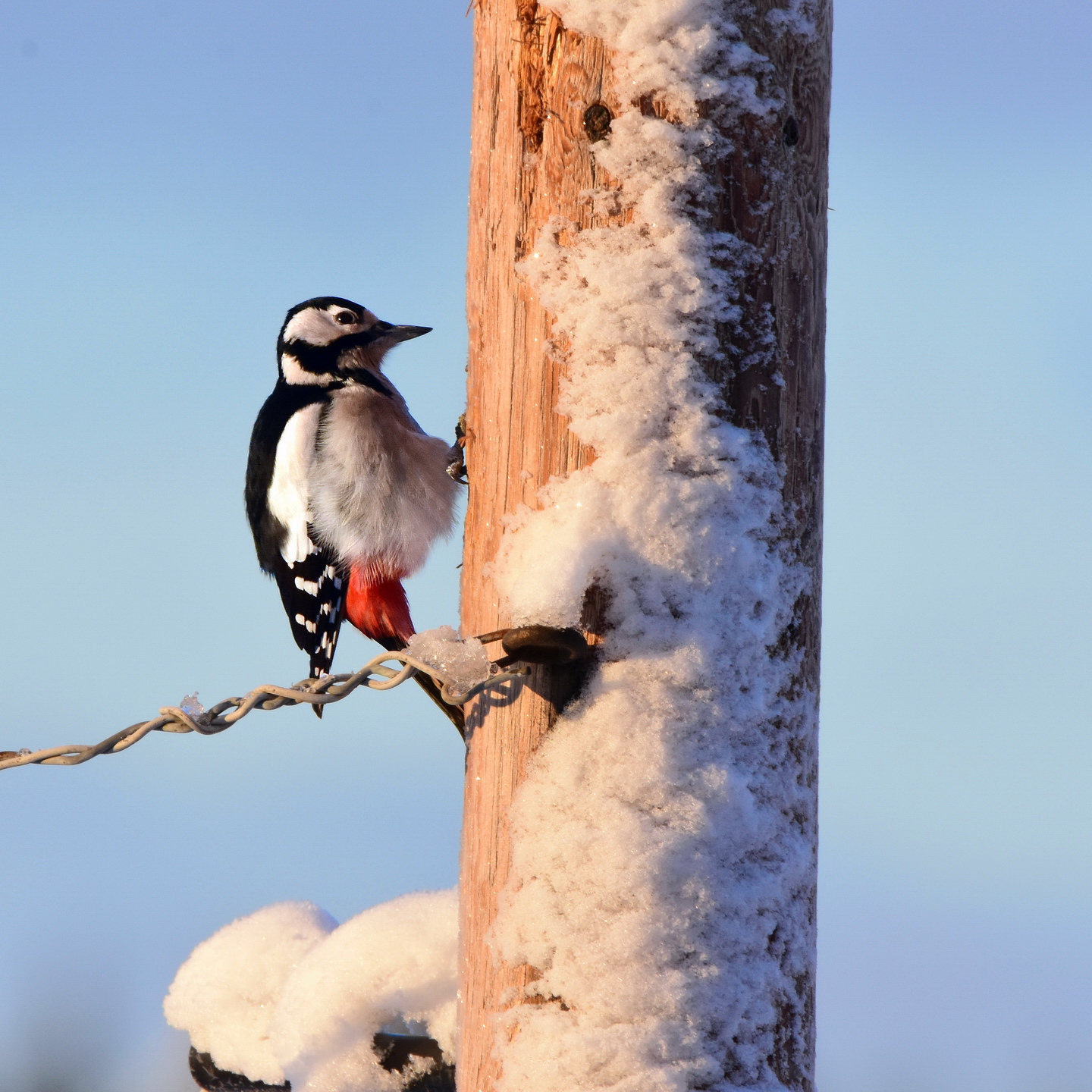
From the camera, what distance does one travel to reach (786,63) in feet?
6.32

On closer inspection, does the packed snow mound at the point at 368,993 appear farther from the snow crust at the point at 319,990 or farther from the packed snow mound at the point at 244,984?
the packed snow mound at the point at 244,984

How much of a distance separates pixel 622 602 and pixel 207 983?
196 cm

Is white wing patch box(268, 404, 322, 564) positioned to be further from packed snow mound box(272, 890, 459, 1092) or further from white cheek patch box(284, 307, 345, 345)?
packed snow mound box(272, 890, 459, 1092)

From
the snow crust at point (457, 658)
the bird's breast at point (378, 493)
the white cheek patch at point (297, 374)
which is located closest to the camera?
the snow crust at point (457, 658)

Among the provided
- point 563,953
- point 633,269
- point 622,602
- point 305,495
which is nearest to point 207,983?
point 305,495

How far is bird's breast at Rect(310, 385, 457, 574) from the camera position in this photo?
3754 mm

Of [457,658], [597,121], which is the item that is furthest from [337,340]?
[457,658]

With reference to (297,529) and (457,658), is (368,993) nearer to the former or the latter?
(457,658)

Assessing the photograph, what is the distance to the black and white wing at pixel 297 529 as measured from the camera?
12.6 ft

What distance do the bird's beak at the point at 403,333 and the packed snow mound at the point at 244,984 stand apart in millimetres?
Answer: 2047

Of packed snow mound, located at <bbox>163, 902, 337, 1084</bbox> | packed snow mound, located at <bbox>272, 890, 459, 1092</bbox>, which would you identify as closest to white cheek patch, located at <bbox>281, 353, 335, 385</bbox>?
packed snow mound, located at <bbox>163, 902, 337, 1084</bbox>

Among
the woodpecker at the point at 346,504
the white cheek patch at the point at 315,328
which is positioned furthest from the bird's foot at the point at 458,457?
the white cheek patch at the point at 315,328

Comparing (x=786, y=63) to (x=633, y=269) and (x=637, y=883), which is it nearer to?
(x=633, y=269)

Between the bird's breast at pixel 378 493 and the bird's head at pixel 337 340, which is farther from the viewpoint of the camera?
the bird's head at pixel 337 340
